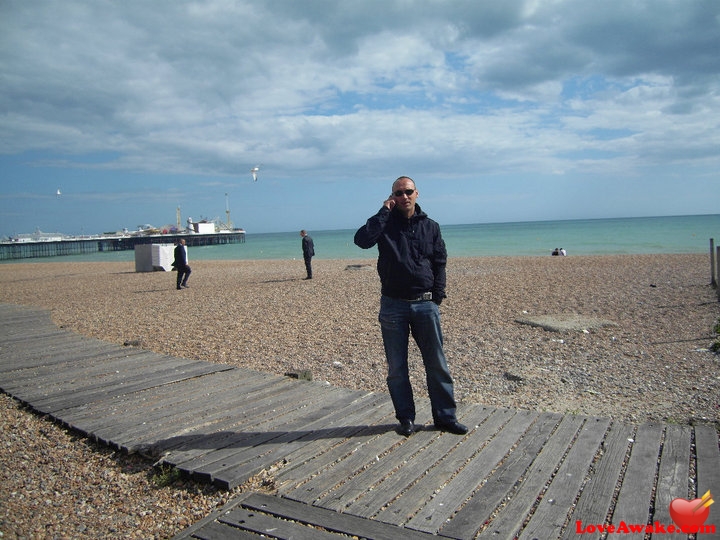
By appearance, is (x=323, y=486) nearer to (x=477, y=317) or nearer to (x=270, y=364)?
(x=270, y=364)

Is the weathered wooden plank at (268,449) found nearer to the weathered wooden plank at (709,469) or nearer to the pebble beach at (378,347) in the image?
the pebble beach at (378,347)

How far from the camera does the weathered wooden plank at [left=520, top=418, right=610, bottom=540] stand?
2852 mm

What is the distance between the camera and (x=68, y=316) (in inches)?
495

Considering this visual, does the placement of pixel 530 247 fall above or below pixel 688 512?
above

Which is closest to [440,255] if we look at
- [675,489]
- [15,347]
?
[675,489]

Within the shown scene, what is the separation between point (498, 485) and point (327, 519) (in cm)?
106

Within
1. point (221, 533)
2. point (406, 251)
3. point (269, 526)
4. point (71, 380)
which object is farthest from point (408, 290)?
point (71, 380)

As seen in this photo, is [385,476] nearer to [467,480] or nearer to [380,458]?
[380,458]

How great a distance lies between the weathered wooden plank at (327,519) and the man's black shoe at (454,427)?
138cm

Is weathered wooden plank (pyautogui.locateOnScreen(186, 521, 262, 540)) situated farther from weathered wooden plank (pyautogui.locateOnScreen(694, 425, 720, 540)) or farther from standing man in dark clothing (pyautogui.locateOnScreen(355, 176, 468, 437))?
weathered wooden plank (pyautogui.locateOnScreen(694, 425, 720, 540))

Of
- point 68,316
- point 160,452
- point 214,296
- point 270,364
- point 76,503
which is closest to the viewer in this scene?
point 76,503

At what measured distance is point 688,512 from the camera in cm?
294

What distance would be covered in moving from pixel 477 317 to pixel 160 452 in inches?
308

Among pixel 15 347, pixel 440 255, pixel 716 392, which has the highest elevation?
pixel 440 255
